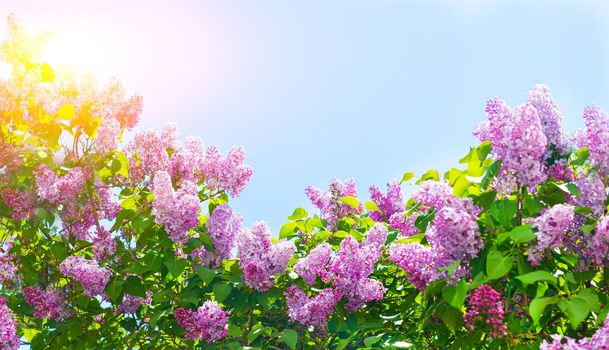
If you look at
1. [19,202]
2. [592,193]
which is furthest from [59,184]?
[592,193]

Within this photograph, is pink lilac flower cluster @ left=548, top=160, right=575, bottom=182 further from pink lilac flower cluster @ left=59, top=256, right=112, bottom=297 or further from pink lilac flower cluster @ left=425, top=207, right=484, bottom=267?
pink lilac flower cluster @ left=59, top=256, right=112, bottom=297

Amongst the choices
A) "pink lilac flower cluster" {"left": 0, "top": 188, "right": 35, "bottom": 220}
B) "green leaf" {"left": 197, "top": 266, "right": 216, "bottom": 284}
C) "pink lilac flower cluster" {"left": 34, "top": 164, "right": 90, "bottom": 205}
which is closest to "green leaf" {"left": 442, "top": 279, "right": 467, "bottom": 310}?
"green leaf" {"left": 197, "top": 266, "right": 216, "bottom": 284}

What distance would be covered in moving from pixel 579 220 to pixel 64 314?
4.24 metres

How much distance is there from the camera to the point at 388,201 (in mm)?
7656

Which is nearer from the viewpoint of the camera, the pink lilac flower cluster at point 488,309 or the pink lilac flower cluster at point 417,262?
the pink lilac flower cluster at point 488,309

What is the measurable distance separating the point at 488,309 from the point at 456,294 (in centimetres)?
24

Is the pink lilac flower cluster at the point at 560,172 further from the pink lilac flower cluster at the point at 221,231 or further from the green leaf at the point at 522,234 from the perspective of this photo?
the pink lilac flower cluster at the point at 221,231

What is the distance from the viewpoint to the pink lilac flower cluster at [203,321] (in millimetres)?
5461

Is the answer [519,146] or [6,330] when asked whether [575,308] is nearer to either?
[519,146]

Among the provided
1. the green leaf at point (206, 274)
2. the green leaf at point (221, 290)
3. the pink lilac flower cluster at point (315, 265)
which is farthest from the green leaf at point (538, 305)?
the green leaf at point (206, 274)

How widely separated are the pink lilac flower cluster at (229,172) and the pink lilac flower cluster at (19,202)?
4.97 ft

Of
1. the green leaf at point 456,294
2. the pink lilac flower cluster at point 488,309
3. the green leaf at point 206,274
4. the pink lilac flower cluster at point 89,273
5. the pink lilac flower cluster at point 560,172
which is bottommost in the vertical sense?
the pink lilac flower cluster at point 488,309

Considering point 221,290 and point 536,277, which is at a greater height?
point 221,290

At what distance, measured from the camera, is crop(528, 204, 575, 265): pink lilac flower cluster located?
4059 mm
